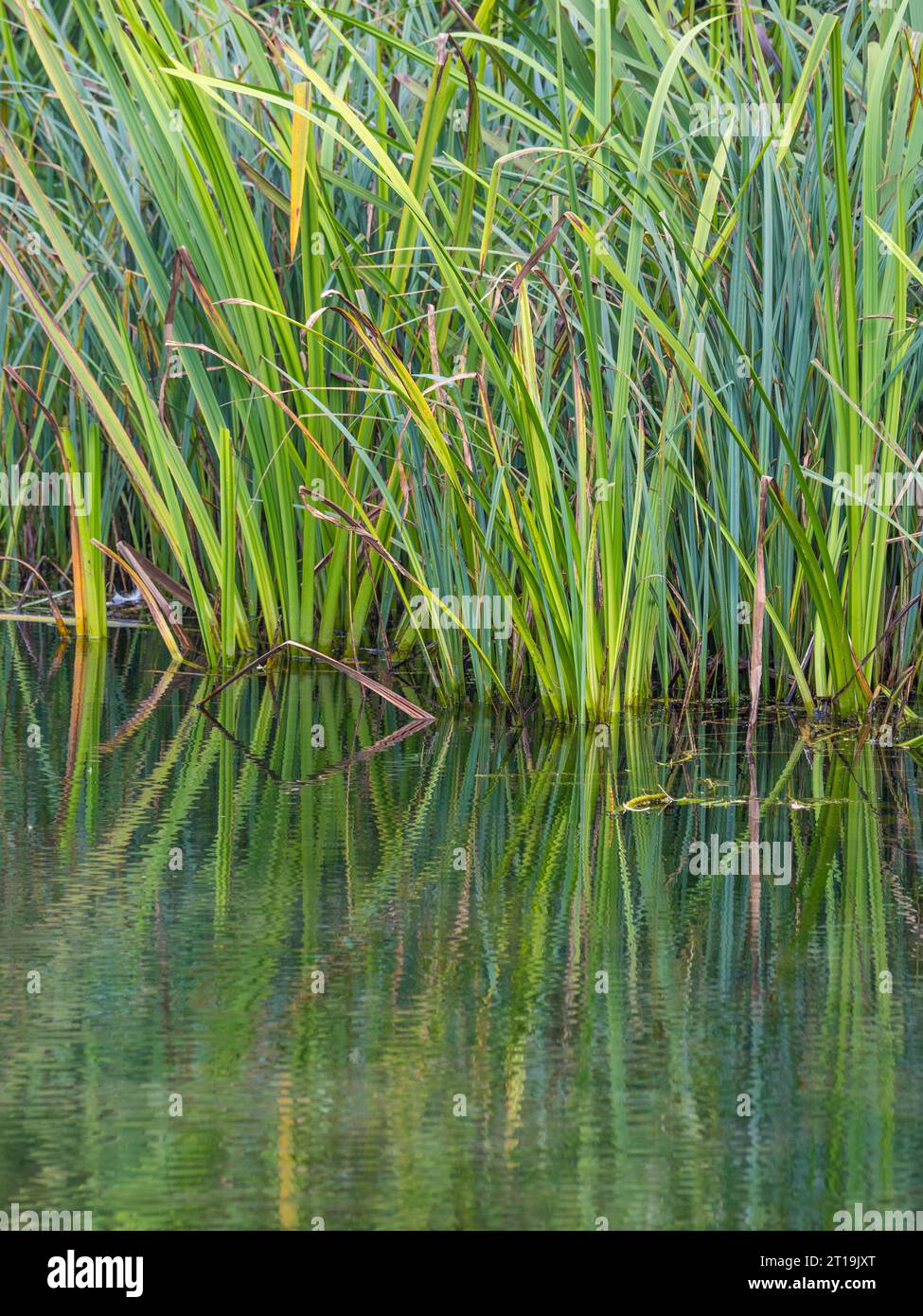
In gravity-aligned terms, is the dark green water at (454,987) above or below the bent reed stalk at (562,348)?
below

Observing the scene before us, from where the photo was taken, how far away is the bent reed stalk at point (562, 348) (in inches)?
96.9

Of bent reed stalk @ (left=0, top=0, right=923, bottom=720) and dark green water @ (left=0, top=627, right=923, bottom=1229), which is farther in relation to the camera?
bent reed stalk @ (left=0, top=0, right=923, bottom=720)

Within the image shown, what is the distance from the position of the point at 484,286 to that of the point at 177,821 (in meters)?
1.18

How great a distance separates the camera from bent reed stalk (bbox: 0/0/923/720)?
→ 8.07ft

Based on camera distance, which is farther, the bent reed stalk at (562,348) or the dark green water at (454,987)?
the bent reed stalk at (562,348)

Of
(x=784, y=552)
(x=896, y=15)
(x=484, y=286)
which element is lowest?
(x=784, y=552)

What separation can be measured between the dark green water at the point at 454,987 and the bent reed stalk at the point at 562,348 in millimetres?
335

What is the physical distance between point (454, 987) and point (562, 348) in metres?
A: 1.54

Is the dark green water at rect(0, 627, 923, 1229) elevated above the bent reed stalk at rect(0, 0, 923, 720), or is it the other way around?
the bent reed stalk at rect(0, 0, 923, 720)

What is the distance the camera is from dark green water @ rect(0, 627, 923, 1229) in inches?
45.6

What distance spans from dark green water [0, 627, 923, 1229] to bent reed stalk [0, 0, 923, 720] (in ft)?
1.10

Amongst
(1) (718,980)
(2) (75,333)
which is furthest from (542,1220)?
(2) (75,333)

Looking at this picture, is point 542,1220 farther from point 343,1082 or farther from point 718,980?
point 718,980
